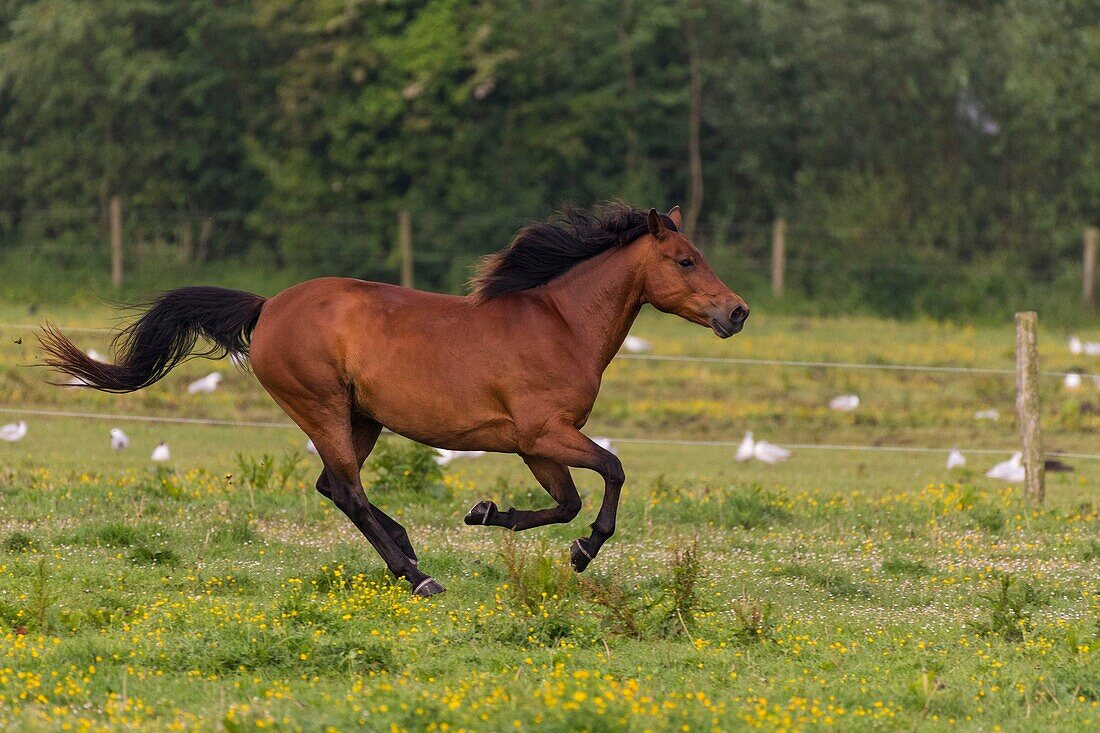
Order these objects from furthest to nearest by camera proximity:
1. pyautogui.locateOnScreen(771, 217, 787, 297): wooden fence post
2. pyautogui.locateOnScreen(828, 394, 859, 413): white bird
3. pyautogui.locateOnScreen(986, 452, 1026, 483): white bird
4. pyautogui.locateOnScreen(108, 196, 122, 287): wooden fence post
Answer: pyautogui.locateOnScreen(771, 217, 787, 297): wooden fence post < pyautogui.locateOnScreen(108, 196, 122, 287): wooden fence post < pyautogui.locateOnScreen(828, 394, 859, 413): white bird < pyautogui.locateOnScreen(986, 452, 1026, 483): white bird

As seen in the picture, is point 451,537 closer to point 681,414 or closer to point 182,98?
point 681,414

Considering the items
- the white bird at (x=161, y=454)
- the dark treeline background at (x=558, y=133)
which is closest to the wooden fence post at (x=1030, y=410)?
the white bird at (x=161, y=454)

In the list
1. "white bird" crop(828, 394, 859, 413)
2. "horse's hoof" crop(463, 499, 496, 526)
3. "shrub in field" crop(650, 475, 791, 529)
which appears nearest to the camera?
"horse's hoof" crop(463, 499, 496, 526)

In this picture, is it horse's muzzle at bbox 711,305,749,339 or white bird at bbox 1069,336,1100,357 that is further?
white bird at bbox 1069,336,1100,357

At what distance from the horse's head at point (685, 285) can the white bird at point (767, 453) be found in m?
6.93

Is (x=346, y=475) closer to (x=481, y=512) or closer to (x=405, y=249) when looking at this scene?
(x=481, y=512)

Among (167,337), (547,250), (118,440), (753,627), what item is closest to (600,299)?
(547,250)

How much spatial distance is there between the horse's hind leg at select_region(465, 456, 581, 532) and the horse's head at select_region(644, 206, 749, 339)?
1.04 metres

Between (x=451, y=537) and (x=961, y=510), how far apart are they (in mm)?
3838

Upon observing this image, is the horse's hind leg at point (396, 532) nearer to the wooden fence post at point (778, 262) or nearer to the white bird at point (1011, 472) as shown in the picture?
the white bird at point (1011, 472)

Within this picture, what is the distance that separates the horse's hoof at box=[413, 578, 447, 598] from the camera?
7.89 meters

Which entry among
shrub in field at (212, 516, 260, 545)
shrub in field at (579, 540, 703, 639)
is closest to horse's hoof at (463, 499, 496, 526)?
shrub in field at (579, 540, 703, 639)

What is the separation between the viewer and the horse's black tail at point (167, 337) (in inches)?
345

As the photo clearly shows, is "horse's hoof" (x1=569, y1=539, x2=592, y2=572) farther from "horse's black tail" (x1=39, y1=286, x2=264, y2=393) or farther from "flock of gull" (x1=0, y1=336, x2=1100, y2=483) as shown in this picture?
"flock of gull" (x1=0, y1=336, x2=1100, y2=483)
